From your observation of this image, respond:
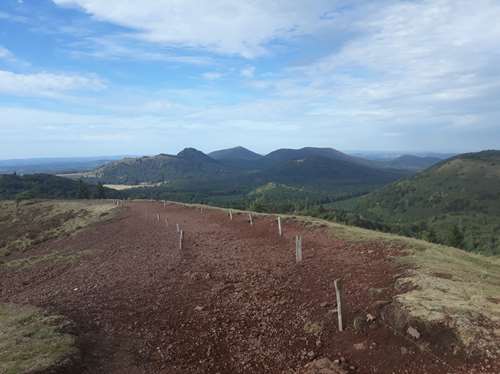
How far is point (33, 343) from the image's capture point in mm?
11891

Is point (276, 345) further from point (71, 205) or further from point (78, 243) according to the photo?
point (71, 205)

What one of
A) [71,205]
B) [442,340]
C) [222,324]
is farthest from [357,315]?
[71,205]

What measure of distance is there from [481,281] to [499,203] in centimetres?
20976

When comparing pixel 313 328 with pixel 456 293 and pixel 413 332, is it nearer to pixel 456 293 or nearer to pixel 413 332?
pixel 413 332

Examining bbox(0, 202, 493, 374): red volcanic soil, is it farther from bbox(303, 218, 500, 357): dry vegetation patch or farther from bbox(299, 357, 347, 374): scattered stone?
bbox(303, 218, 500, 357): dry vegetation patch

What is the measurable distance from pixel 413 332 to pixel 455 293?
2.98 metres

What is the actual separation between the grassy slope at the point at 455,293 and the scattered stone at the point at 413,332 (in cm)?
37

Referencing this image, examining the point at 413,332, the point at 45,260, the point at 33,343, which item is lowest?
the point at 45,260

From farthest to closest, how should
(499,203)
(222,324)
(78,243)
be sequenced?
(499,203) → (78,243) → (222,324)

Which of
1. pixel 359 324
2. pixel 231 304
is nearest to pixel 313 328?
pixel 359 324

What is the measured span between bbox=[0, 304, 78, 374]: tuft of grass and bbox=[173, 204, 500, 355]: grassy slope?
35.3ft

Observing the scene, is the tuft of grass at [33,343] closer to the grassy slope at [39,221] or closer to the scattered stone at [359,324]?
the scattered stone at [359,324]

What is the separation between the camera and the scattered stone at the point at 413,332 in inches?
398

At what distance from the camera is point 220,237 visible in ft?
87.3
